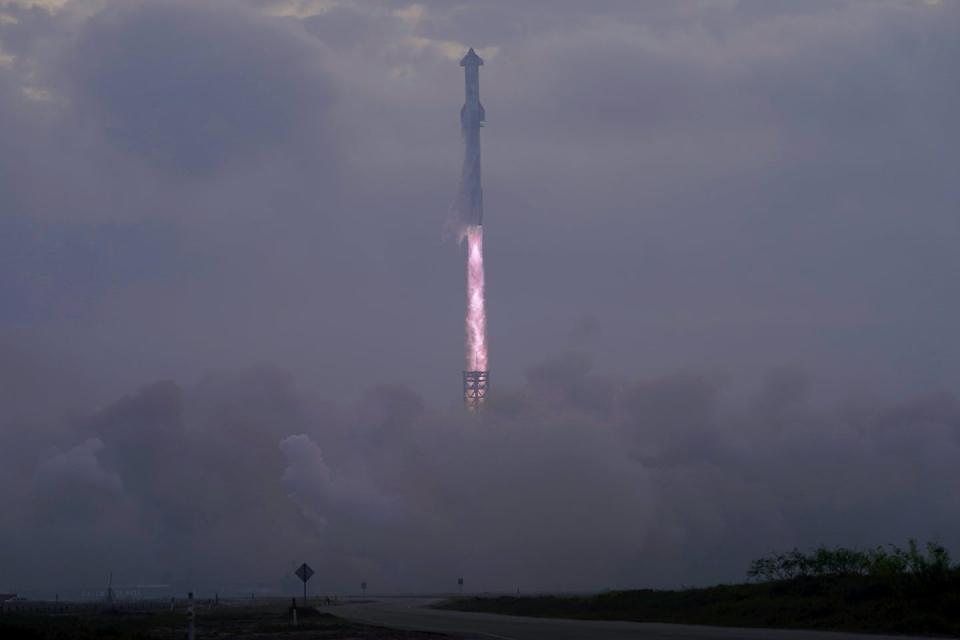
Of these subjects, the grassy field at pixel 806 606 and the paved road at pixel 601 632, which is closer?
the paved road at pixel 601 632

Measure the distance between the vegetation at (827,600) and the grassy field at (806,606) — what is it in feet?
0.12

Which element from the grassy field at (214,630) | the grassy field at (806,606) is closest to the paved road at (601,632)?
the grassy field at (214,630)

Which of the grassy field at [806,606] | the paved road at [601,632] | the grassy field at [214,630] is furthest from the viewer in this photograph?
the grassy field at [214,630]

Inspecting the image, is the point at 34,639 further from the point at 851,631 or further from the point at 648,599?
the point at 648,599

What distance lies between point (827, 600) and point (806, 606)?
120 cm

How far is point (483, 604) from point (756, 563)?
29637 mm

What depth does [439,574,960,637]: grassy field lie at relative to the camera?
46219 mm

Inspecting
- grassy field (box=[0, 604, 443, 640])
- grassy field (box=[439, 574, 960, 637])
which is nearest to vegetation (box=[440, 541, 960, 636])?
grassy field (box=[439, 574, 960, 637])

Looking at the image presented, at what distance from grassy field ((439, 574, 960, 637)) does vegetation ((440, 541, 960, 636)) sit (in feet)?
0.12

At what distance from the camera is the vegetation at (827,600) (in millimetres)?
46938

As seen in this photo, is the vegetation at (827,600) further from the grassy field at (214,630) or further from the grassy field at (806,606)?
the grassy field at (214,630)

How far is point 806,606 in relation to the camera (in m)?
54.2

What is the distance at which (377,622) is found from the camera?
223 feet

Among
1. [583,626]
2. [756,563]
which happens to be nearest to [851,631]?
Answer: [583,626]
